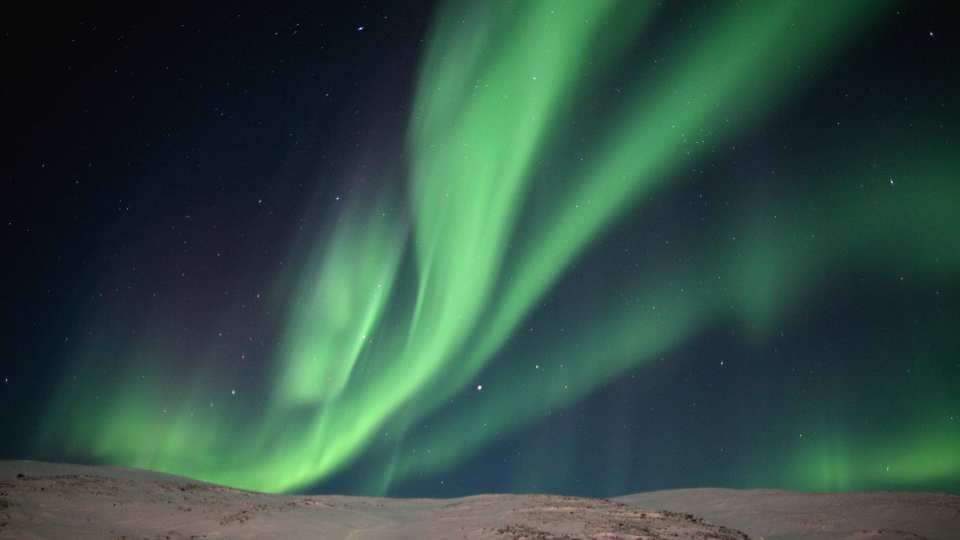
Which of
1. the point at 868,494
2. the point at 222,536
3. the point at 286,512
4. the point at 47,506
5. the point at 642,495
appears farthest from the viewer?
the point at 642,495

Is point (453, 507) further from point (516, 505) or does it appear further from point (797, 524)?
point (797, 524)

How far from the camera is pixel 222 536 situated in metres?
11.3

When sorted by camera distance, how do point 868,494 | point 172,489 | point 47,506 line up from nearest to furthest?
1. point 47,506
2. point 172,489
3. point 868,494

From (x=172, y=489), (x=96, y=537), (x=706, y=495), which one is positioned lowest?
(x=96, y=537)

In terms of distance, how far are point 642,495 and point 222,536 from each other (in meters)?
16.7

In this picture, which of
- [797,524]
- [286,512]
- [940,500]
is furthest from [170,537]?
[940,500]

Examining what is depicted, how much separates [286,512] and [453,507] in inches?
198

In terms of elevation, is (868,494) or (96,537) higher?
(868,494)

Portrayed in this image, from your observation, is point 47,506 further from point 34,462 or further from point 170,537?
point 34,462

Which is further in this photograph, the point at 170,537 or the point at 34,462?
the point at 34,462

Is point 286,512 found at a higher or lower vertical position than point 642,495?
lower

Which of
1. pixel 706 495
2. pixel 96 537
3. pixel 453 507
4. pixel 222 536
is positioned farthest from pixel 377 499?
pixel 706 495

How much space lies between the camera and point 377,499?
19.2m

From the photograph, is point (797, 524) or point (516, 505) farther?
point (516, 505)
